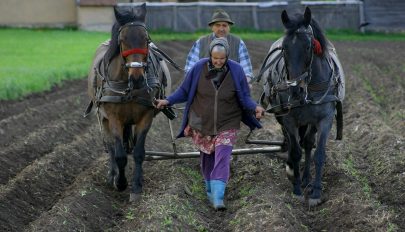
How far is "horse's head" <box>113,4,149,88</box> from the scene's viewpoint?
9.45m

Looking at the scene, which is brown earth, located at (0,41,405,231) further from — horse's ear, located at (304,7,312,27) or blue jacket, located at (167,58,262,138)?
horse's ear, located at (304,7,312,27)

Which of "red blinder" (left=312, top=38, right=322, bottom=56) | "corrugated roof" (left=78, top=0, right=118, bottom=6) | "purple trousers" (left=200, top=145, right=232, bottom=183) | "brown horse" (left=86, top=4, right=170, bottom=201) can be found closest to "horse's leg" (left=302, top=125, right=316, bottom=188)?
"red blinder" (left=312, top=38, right=322, bottom=56)

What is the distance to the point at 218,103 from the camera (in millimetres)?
9570

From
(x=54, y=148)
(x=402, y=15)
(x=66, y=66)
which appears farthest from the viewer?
(x=402, y=15)

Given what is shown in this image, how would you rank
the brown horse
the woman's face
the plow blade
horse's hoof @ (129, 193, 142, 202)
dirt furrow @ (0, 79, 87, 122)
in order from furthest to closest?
dirt furrow @ (0, 79, 87, 122) → the plow blade → horse's hoof @ (129, 193, 142, 202) → the brown horse → the woman's face

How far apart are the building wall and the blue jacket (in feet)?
124

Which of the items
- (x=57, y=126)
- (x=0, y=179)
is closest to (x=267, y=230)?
(x=0, y=179)

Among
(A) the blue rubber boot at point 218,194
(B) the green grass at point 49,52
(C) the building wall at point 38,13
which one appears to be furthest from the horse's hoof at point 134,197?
(C) the building wall at point 38,13

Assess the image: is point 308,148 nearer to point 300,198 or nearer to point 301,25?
point 300,198

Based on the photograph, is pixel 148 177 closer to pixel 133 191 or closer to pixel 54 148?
pixel 133 191

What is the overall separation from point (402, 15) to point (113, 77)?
31.4 meters

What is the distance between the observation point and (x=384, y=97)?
1816 cm

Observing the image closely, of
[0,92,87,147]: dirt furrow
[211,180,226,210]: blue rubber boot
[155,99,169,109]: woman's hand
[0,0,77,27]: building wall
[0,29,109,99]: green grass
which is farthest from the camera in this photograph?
[0,0,77,27]: building wall

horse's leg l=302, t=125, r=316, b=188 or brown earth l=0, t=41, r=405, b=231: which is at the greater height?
horse's leg l=302, t=125, r=316, b=188
